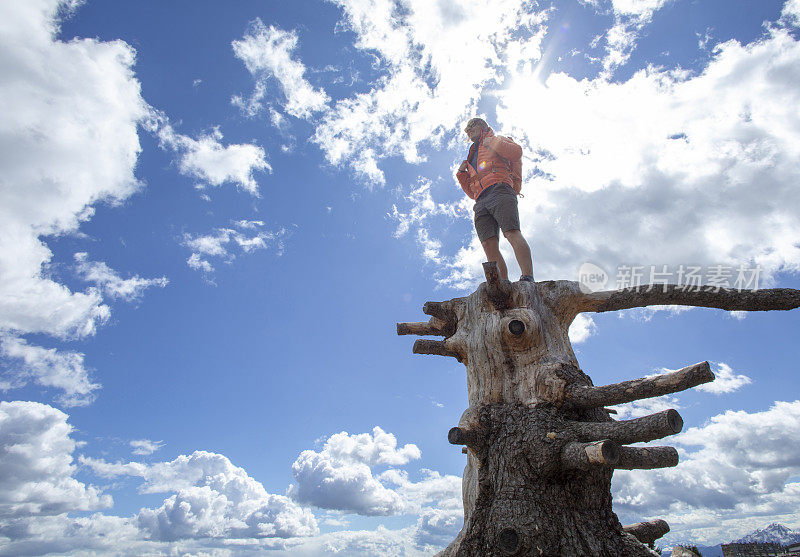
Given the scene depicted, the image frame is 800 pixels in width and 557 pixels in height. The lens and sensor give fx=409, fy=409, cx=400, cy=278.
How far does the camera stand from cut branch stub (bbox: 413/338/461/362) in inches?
Answer: 164

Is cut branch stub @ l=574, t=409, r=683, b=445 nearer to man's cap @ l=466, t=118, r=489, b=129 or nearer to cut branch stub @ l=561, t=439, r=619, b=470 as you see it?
cut branch stub @ l=561, t=439, r=619, b=470

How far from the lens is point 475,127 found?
668 centimetres

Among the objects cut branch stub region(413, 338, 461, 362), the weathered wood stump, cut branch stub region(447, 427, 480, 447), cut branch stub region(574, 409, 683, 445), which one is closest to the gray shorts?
the weathered wood stump

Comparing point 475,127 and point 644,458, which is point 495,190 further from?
point 644,458

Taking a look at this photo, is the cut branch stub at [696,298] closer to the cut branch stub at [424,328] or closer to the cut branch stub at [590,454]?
the cut branch stub at [424,328]

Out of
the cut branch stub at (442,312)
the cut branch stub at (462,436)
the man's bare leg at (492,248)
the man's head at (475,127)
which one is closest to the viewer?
the cut branch stub at (462,436)

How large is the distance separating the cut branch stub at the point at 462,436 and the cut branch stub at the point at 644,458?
3.21ft

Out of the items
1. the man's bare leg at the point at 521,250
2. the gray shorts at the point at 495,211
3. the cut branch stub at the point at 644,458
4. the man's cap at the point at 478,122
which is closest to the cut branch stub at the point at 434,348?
the man's bare leg at the point at 521,250

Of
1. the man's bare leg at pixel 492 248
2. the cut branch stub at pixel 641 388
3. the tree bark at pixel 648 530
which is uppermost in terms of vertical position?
the man's bare leg at pixel 492 248

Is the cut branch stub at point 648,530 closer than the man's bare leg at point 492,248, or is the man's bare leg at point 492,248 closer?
the cut branch stub at point 648,530

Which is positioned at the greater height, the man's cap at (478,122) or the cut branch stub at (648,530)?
the man's cap at (478,122)

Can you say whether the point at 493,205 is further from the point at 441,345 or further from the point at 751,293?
the point at 751,293

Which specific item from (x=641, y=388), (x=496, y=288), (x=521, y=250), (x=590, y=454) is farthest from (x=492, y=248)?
(x=590, y=454)

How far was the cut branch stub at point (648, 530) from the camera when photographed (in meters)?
3.92
